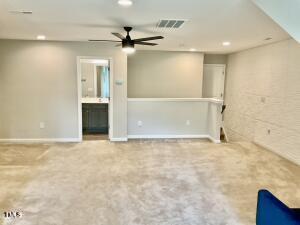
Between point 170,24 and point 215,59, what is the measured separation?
454 cm

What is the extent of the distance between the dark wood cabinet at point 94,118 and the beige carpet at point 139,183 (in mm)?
1468

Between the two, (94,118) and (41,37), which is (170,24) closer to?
(41,37)

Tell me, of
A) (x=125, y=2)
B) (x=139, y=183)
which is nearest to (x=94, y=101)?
(x=139, y=183)

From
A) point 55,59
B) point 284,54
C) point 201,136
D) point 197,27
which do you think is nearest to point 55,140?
point 55,59

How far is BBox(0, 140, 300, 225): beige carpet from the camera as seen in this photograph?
2771mm

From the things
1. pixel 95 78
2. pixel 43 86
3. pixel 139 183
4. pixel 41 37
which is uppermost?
pixel 41 37

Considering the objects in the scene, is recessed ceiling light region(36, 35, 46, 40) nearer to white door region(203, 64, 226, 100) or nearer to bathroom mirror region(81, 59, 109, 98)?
bathroom mirror region(81, 59, 109, 98)

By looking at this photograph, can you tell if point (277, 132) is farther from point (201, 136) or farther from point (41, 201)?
point (41, 201)

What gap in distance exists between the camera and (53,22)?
391 centimetres

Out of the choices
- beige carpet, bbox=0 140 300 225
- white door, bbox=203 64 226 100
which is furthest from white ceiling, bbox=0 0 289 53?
white door, bbox=203 64 226 100

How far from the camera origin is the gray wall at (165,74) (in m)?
7.25

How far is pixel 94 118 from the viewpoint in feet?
22.9

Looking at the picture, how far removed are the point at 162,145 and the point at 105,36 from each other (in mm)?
2789

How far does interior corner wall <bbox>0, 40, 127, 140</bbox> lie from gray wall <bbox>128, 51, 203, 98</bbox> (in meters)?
1.44
